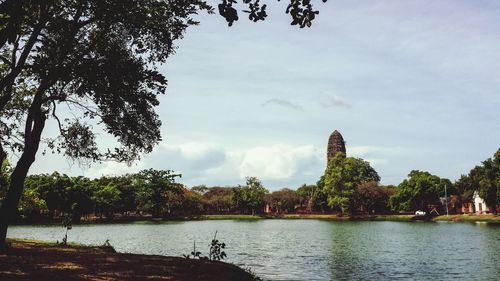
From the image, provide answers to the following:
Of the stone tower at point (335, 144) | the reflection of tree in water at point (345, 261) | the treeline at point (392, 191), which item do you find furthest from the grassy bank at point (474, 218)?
the stone tower at point (335, 144)

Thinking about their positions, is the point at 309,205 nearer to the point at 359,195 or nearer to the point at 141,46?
the point at 359,195

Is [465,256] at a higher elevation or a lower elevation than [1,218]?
lower

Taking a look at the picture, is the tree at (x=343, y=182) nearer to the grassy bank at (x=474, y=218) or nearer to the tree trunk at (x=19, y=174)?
the grassy bank at (x=474, y=218)

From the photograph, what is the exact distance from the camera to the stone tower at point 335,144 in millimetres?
167500

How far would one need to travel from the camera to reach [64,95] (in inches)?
707

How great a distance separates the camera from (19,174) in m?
17.1

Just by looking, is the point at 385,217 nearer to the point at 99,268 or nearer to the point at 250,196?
the point at 250,196

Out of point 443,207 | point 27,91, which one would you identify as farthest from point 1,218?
point 443,207

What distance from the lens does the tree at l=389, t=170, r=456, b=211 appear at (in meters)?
97.5

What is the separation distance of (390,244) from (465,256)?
30.1 feet

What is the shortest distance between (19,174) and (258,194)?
115878mm

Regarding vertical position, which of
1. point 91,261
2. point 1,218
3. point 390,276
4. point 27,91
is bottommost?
point 390,276

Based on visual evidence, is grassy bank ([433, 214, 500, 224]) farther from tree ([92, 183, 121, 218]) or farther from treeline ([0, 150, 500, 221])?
tree ([92, 183, 121, 218])

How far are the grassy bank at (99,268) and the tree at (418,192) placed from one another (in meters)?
89.4
